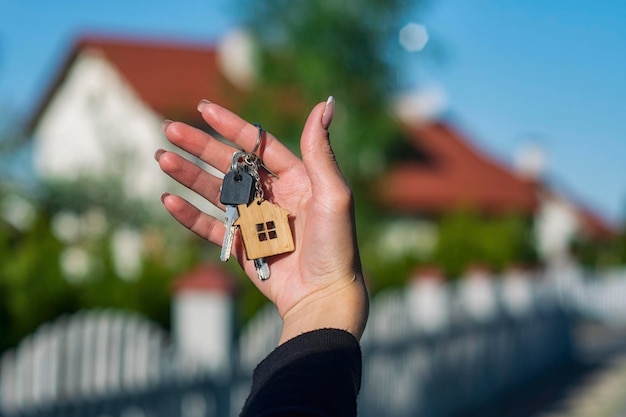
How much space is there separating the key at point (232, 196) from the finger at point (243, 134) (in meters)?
0.11

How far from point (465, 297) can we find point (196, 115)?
15.9 meters

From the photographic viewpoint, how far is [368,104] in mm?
27766

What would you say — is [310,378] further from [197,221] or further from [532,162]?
[532,162]

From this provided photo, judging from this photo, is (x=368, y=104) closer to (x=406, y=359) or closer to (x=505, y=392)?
(x=505, y=392)

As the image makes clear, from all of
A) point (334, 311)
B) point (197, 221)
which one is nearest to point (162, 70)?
point (197, 221)

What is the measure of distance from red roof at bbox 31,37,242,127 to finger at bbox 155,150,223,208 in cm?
2637

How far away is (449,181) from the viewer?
38.6 m

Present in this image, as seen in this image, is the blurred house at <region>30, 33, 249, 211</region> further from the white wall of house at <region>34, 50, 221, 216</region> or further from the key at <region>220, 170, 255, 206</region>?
the key at <region>220, 170, 255, 206</region>

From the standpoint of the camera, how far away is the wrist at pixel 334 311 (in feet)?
5.80

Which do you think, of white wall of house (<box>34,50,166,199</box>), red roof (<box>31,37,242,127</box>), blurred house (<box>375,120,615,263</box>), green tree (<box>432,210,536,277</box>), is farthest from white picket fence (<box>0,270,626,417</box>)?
blurred house (<box>375,120,615,263</box>)

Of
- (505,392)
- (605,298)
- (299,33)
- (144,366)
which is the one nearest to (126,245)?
(299,33)

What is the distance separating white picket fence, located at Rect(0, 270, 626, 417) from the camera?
13.2ft

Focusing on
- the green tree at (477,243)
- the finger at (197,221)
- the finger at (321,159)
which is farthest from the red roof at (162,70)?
the finger at (321,159)

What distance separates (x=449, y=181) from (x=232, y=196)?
37.1m
